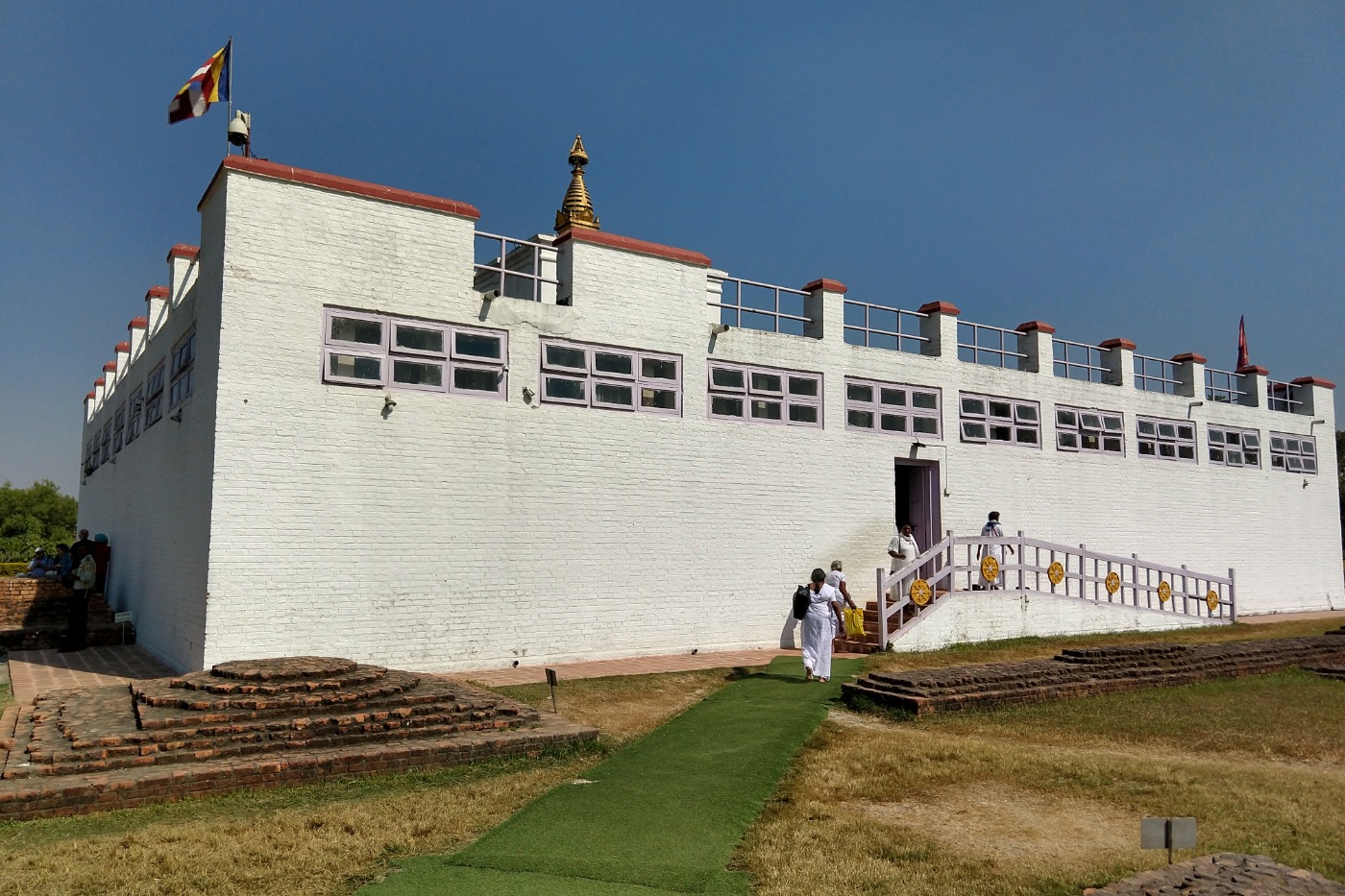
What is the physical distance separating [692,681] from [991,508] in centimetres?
902

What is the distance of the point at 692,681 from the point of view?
1220cm

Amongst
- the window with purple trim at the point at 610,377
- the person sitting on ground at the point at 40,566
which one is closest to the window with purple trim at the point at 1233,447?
the window with purple trim at the point at 610,377

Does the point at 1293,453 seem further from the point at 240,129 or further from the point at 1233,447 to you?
the point at 240,129

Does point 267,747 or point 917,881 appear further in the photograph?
point 267,747

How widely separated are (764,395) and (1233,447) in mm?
14992

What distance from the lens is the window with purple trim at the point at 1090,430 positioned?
65.8 feet

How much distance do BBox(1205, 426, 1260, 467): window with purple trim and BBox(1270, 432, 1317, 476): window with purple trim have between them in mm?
849

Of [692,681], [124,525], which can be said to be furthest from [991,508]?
[124,525]

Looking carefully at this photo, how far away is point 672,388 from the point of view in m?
14.7

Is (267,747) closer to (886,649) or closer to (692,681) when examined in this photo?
(692,681)

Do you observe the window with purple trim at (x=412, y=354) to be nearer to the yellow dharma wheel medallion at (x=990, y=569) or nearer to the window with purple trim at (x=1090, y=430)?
the yellow dharma wheel medallion at (x=990, y=569)

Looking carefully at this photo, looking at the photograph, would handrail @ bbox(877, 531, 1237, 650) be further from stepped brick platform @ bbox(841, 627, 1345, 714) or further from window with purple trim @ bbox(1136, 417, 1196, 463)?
stepped brick platform @ bbox(841, 627, 1345, 714)

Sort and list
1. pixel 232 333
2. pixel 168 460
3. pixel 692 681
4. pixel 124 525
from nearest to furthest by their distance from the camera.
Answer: pixel 232 333 → pixel 692 681 → pixel 168 460 → pixel 124 525

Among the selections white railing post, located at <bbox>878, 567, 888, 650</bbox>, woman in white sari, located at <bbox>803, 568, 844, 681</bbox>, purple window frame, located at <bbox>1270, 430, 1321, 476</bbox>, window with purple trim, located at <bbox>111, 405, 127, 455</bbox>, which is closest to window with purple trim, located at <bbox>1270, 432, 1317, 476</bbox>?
purple window frame, located at <bbox>1270, 430, 1321, 476</bbox>
